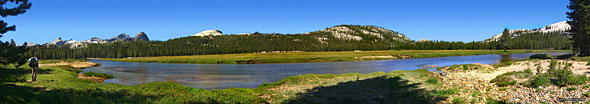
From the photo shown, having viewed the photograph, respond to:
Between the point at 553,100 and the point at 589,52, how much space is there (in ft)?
218

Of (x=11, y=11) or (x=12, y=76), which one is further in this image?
(x=12, y=76)

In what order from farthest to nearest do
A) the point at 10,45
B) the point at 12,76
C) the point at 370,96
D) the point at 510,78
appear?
the point at 12,76 → the point at 510,78 → the point at 370,96 → the point at 10,45

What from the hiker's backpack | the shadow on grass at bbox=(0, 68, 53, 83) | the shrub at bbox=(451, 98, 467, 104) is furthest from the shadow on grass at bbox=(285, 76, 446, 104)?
the hiker's backpack

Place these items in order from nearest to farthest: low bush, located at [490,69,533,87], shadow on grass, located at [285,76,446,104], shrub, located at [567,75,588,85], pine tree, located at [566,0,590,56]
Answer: shrub, located at [567,75,588,85]
shadow on grass, located at [285,76,446,104]
low bush, located at [490,69,533,87]
pine tree, located at [566,0,590,56]

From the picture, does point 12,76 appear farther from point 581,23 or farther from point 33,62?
point 581,23

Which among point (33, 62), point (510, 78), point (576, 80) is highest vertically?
point (33, 62)

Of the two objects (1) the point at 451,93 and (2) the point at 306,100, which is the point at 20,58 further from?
(1) the point at 451,93

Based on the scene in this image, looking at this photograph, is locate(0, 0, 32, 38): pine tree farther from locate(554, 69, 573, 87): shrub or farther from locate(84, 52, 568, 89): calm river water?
locate(554, 69, 573, 87): shrub

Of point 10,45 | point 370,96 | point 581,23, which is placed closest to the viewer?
point 10,45

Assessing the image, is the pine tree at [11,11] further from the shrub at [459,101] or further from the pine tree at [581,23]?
the pine tree at [581,23]

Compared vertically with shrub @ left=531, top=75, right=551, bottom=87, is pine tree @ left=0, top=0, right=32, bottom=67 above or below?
above

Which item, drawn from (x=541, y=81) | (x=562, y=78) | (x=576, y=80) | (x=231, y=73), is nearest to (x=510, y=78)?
(x=541, y=81)

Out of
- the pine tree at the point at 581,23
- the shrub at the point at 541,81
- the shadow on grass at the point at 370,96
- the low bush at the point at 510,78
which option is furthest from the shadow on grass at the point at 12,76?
the pine tree at the point at 581,23

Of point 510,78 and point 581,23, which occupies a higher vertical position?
point 581,23
